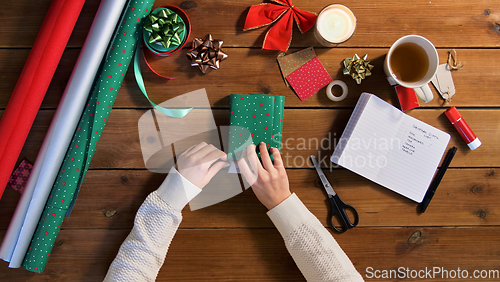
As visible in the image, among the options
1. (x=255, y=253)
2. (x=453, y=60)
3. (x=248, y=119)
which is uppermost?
(x=453, y=60)

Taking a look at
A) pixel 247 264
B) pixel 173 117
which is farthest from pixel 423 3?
pixel 247 264

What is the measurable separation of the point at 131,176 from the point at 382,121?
765 millimetres

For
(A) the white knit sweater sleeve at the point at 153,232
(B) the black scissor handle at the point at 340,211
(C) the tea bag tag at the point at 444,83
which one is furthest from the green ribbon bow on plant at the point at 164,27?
(C) the tea bag tag at the point at 444,83

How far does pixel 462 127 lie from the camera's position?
84cm

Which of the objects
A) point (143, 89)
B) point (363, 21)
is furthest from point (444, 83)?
point (143, 89)

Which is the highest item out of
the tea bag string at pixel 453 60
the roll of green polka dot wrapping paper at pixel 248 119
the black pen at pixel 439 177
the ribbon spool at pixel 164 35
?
the ribbon spool at pixel 164 35

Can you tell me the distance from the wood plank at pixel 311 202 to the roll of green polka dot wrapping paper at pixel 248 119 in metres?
0.16

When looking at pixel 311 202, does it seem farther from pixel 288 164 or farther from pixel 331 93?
pixel 331 93

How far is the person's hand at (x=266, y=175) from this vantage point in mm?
787

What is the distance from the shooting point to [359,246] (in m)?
0.86

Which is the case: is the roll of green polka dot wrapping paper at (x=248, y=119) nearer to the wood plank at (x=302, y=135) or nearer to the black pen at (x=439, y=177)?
the wood plank at (x=302, y=135)

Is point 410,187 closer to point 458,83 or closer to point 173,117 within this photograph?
point 458,83

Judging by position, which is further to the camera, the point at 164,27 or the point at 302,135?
the point at 302,135

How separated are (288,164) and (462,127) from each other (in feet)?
1.74
